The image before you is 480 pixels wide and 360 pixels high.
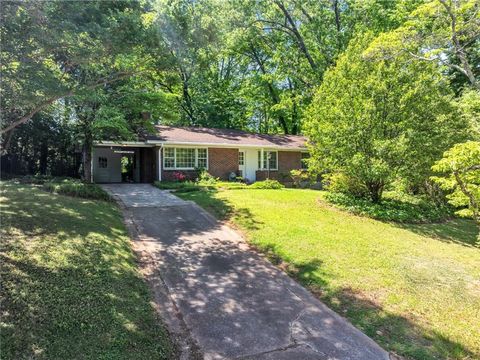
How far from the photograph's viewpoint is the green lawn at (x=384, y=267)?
4.66m

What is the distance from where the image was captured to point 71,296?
437 centimetres

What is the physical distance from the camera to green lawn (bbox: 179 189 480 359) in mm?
4656

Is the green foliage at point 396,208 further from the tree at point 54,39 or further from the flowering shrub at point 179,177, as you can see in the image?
the tree at point 54,39

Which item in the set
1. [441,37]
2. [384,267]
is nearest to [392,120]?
[441,37]

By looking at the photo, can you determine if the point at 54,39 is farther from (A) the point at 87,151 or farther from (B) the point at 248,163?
(B) the point at 248,163

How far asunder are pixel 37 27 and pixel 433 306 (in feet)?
27.8

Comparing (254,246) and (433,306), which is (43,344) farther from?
(433,306)

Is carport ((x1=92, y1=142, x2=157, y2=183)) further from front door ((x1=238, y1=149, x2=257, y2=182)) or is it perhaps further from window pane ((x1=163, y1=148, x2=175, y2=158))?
front door ((x1=238, y1=149, x2=257, y2=182))

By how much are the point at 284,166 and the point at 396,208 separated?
10.3 m

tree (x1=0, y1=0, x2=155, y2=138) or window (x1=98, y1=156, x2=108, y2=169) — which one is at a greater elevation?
tree (x1=0, y1=0, x2=155, y2=138)

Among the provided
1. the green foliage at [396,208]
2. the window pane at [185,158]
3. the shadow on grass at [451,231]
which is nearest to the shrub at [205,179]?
the window pane at [185,158]

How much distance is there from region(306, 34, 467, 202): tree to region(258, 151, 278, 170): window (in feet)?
30.3

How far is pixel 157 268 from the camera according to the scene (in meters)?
6.11

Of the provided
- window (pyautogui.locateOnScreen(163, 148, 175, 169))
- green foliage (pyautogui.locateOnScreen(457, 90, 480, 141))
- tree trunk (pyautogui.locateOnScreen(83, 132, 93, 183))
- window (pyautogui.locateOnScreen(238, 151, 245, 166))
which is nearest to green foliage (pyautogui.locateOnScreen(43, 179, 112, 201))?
tree trunk (pyautogui.locateOnScreen(83, 132, 93, 183))
